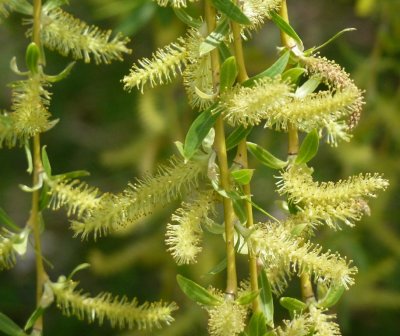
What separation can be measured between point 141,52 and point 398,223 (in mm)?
702

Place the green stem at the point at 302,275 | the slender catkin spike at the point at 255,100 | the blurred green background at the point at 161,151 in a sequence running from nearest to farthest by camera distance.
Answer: the slender catkin spike at the point at 255,100 < the green stem at the point at 302,275 < the blurred green background at the point at 161,151

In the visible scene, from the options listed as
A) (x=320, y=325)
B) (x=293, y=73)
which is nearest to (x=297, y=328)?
(x=320, y=325)

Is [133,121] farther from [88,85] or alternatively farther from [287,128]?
[287,128]

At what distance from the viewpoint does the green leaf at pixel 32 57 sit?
0.91 metres

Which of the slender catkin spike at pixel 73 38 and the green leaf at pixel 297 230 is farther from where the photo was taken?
the slender catkin spike at pixel 73 38

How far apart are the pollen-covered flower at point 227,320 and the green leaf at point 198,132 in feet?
0.49

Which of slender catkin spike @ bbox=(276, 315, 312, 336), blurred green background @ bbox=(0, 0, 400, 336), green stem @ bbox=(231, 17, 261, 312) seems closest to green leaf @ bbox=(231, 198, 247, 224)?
green stem @ bbox=(231, 17, 261, 312)

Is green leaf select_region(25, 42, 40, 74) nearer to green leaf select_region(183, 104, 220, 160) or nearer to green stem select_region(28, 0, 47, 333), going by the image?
green stem select_region(28, 0, 47, 333)

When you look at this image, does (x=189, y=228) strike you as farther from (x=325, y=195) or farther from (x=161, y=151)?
(x=161, y=151)

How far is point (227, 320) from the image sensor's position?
78 cm

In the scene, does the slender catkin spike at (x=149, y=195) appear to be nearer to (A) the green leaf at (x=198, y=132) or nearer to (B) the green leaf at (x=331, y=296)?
(A) the green leaf at (x=198, y=132)

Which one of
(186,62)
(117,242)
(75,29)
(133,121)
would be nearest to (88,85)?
(133,121)

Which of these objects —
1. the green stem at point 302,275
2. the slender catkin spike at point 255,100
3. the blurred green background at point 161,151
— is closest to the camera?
the slender catkin spike at point 255,100

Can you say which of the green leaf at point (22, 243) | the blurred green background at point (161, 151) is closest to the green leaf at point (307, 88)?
the green leaf at point (22, 243)
